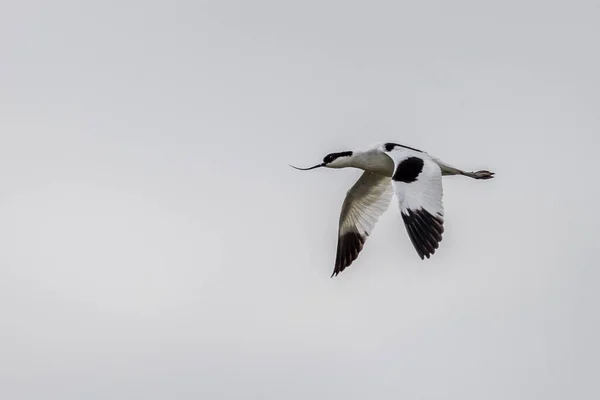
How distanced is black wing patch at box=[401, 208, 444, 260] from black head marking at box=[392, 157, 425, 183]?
73cm

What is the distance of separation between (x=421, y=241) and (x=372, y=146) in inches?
151

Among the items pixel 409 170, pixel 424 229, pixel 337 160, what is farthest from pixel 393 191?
pixel 424 229

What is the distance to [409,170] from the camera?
23875 millimetres

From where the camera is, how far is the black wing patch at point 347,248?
27188mm

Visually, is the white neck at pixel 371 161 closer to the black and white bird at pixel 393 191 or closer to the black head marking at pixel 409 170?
the black and white bird at pixel 393 191

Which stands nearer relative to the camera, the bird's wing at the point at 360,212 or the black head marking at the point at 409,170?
the black head marking at the point at 409,170

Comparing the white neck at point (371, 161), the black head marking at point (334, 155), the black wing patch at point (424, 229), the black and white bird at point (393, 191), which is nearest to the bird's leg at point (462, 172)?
the black and white bird at point (393, 191)

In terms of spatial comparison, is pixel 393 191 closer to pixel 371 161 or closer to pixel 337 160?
pixel 371 161

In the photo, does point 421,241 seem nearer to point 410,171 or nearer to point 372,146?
point 410,171

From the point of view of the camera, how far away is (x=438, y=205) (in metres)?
23.2

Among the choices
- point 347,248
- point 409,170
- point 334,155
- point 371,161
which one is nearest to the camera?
point 409,170

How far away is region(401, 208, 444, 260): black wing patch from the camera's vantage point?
2259cm

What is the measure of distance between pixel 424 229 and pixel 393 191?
4041mm

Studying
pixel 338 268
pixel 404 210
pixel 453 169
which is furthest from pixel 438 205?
pixel 338 268
